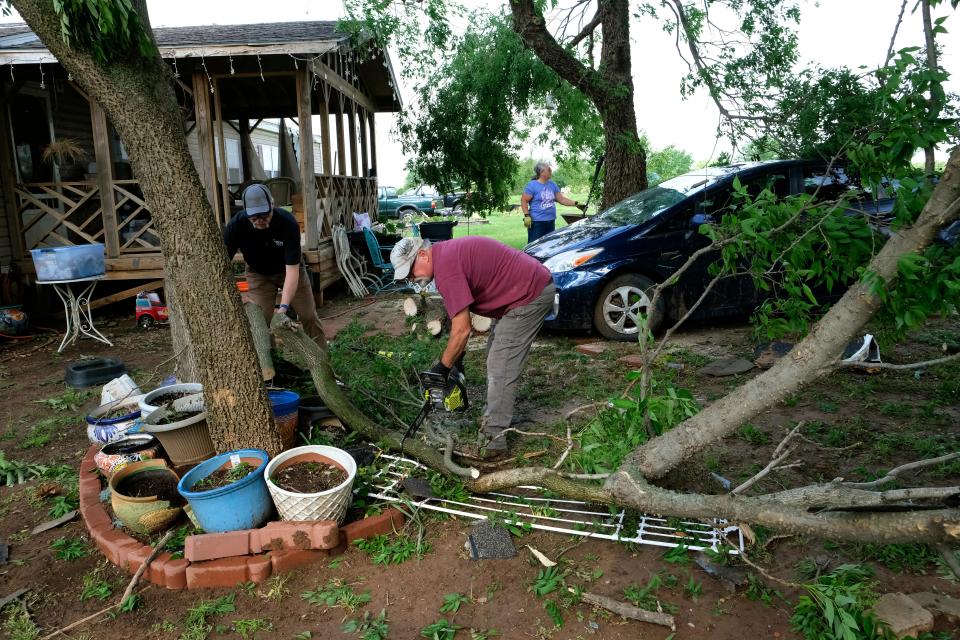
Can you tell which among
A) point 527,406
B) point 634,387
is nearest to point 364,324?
point 527,406

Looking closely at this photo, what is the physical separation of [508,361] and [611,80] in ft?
21.8

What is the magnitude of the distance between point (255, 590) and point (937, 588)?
2.98m

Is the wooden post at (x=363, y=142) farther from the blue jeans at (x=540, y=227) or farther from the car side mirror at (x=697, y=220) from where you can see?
the car side mirror at (x=697, y=220)

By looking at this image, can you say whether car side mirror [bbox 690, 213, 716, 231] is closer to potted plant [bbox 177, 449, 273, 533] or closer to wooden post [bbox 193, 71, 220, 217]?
potted plant [bbox 177, 449, 273, 533]

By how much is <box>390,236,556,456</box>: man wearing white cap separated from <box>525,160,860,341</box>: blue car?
2466mm

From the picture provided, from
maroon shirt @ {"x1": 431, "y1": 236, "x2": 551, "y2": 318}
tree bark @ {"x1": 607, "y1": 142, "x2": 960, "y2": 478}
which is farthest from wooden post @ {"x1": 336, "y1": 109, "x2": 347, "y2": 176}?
tree bark @ {"x1": 607, "y1": 142, "x2": 960, "y2": 478}

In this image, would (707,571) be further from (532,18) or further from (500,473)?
(532,18)

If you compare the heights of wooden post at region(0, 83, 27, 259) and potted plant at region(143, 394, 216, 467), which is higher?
wooden post at region(0, 83, 27, 259)

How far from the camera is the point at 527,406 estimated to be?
539 centimetres

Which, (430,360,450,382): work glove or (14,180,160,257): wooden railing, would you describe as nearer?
(430,360,450,382): work glove

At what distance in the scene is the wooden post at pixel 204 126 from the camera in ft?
33.9

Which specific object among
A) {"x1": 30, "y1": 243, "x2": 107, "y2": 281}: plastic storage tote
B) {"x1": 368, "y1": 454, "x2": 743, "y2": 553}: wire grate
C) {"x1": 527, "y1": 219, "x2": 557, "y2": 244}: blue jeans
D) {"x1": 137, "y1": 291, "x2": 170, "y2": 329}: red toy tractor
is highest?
{"x1": 527, "y1": 219, "x2": 557, "y2": 244}: blue jeans

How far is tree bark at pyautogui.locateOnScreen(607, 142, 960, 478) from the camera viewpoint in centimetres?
250

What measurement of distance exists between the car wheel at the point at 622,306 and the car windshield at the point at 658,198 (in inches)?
25.6
